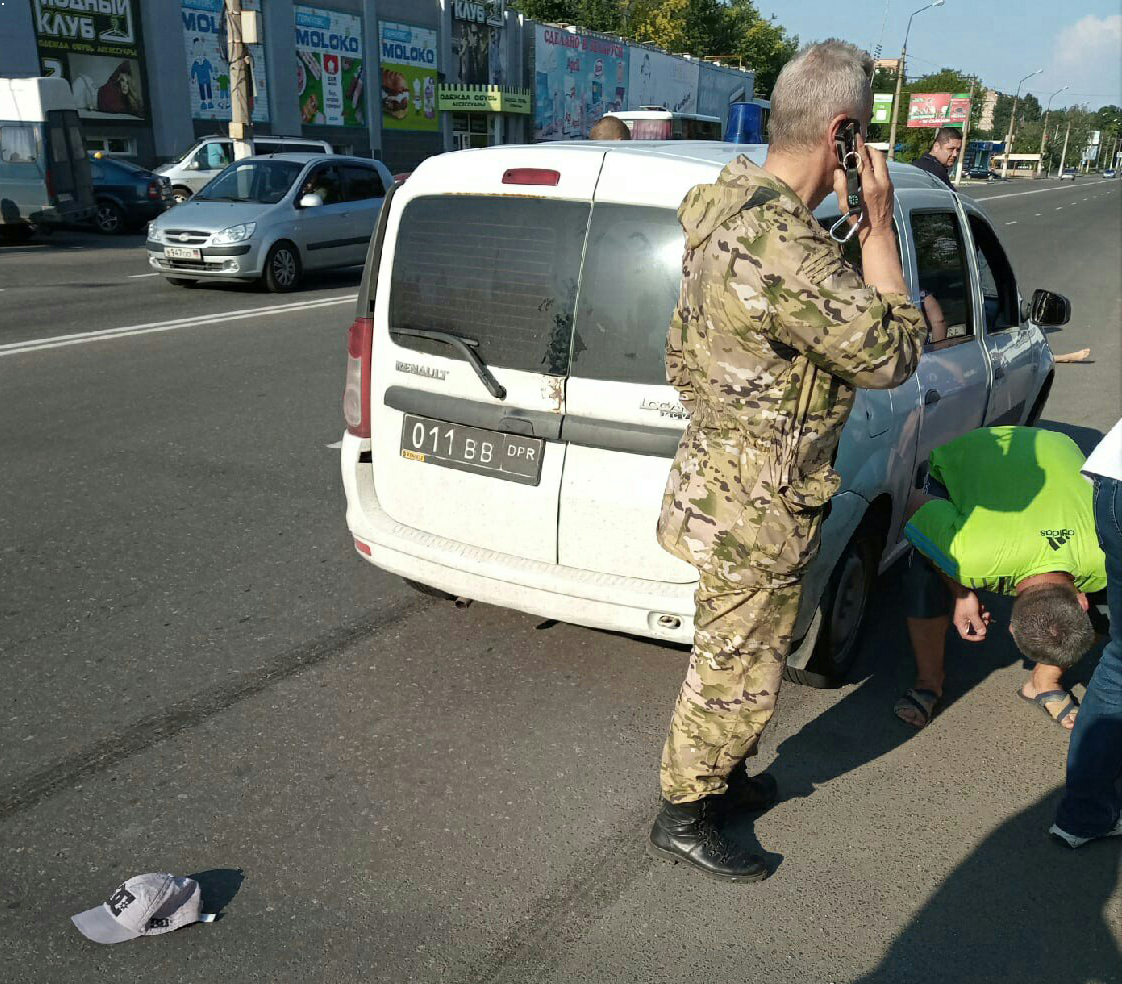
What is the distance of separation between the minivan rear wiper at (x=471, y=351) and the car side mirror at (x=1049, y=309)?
9.07ft

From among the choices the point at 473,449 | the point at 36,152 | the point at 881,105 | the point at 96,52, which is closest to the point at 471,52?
the point at 96,52

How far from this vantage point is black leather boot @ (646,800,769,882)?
277 cm

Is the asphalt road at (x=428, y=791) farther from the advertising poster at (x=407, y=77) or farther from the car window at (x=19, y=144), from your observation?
the advertising poster at (x=407, y=77)

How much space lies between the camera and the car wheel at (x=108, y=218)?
68.8 feet

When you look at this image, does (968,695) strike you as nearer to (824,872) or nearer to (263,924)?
(824,872)

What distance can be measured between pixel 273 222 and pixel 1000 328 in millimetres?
10492

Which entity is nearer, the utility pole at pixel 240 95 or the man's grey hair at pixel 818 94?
the man's grey hair at pixel 818 94

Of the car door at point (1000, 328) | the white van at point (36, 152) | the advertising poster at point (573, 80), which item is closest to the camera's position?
the car door at point (1000, 328)

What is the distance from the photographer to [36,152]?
1822 cm

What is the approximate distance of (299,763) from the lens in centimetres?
323

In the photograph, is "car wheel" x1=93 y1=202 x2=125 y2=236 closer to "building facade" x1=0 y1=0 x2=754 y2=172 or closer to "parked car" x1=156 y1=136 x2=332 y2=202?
"parked car" x1=156 y1=136 x2=332 y2=202

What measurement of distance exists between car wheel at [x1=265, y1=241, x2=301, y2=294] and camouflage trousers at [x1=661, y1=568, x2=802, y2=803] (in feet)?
38.5

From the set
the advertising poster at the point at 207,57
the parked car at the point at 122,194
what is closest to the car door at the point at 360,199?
the parked car at the point at 122,194

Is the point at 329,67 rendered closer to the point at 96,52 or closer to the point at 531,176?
the point at 96,52
